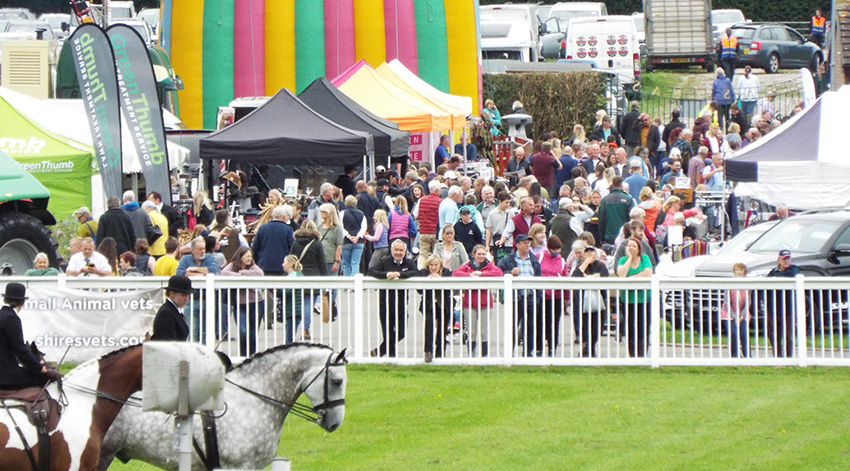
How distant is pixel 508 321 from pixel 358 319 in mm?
1692

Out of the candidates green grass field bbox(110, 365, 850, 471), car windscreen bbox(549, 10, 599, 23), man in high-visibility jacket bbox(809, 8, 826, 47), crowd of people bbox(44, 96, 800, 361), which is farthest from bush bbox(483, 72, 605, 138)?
green grass field bbox(110, 365, 850, 471)

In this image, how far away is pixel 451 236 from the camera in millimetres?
17672

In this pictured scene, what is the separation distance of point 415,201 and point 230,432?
46.6 ft

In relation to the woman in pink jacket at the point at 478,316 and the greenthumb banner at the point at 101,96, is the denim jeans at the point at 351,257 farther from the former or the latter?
the woman in pink jacket at the point at 478,316

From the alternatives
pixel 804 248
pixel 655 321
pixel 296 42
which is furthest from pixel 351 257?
pixel 296 42

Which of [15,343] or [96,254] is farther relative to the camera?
[96,254]

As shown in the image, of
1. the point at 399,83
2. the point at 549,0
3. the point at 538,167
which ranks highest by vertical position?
the point at 549,0

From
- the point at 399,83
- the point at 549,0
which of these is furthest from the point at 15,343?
the point at 549,0

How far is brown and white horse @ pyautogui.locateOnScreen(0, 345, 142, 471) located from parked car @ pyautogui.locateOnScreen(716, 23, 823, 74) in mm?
39269

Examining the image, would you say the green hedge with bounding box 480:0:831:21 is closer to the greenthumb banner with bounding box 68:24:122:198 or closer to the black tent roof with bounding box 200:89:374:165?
the black tent roof with bounding box 200:89:374:165

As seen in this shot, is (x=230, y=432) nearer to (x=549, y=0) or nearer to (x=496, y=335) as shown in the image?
(x=496, y=335)

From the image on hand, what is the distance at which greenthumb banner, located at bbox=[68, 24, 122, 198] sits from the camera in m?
21.8

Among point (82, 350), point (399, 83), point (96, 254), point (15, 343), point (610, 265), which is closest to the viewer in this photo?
point (15, 343)

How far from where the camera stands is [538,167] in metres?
26.1
